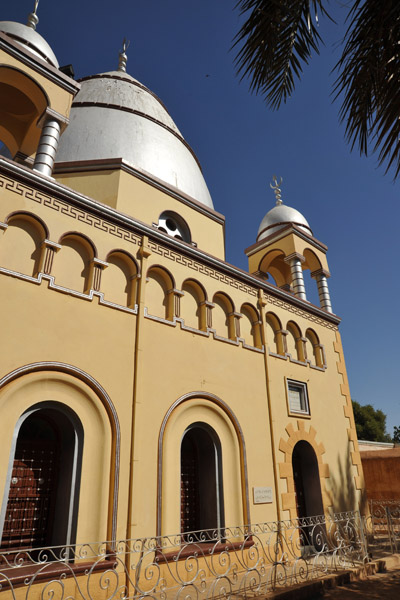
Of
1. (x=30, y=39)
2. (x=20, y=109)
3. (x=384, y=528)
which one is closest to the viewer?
(x=30, y=39)

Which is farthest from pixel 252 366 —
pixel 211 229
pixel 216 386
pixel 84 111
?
pixel 84 111

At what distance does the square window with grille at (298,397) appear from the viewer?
9.55m

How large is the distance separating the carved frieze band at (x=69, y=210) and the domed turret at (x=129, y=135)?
8.69 ft

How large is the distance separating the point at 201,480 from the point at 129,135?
29.0 feet

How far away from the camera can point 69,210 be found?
22.3 feet

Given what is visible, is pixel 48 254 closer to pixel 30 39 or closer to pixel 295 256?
pixel 30 39

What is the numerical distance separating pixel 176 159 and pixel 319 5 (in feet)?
24.1

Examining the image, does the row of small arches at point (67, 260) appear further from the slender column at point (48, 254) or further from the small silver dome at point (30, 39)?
the small silver dome at point (30, 39)

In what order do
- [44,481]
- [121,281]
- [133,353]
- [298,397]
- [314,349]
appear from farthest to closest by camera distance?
1. [314,349]
2. [298,397]
3. [121,281]
4. [133,353]
5. [44,481]

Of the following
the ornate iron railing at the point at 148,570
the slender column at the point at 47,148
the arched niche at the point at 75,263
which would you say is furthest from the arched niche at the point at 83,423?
the slender column at the point at 47,148

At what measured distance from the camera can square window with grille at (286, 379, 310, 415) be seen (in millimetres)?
9555

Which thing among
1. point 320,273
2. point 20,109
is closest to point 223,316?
point 320,273

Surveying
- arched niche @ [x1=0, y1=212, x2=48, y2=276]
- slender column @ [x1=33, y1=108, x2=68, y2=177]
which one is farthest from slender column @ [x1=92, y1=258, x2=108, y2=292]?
slender column @ [x1=33, y1=108, x2=68, y2=177]

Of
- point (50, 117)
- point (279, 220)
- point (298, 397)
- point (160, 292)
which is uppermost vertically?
point (279, 220)
